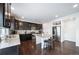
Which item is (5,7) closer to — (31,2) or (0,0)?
(0,0)

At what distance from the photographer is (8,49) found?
76.8 inches

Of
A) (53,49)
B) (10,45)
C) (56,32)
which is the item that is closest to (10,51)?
(10,45)

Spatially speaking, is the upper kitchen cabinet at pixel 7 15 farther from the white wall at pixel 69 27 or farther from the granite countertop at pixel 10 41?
the white wall at pixel 69 27

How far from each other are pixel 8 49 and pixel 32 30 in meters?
0.62

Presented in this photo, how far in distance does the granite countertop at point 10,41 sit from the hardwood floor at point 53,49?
0.13 m

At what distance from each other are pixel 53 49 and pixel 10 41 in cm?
92

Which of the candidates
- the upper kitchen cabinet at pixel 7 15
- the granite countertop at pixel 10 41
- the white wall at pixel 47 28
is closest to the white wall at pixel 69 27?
the white wall at pixel 47 28

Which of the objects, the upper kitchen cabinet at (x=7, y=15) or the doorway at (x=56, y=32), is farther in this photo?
the doorway at (x=56, y=32)

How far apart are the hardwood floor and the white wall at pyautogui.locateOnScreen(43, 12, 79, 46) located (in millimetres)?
108

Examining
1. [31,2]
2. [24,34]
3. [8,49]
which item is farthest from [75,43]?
[8,49]

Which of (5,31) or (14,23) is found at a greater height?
(14,23)

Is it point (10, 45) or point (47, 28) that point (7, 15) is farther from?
point (47, 28)

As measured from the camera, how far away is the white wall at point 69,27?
76.7 inches

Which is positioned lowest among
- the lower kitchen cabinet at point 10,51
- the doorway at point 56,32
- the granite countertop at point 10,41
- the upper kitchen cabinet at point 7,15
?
the lower kitchen cabinet at point 10,51
